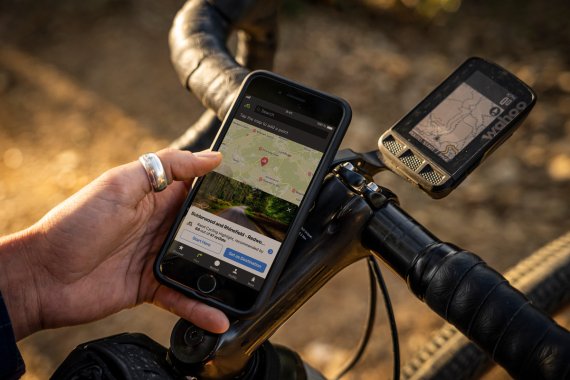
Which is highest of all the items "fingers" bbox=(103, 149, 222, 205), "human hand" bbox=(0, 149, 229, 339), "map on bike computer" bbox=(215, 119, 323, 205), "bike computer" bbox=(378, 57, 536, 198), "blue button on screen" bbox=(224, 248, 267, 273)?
"bike computer" bbox=(378, 57, 536, 198)

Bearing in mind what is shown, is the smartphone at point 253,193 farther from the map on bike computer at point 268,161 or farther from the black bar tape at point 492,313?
the black bar tape at point 492,313

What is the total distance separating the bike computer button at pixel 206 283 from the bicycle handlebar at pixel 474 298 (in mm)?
265

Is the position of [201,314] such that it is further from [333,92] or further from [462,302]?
[333,92]

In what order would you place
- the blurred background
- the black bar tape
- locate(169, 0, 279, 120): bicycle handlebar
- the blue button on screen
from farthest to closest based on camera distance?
1. the blurred background
2. locate(169, 0, 279, 120): bicycle handlebar
3. the blue button on screen
4. the black bar tape

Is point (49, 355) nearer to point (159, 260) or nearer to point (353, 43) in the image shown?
point (159, 260)

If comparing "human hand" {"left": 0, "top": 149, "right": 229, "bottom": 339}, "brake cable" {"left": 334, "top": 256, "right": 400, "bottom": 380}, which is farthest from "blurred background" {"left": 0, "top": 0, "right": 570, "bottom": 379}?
"human hand" {"left": 0, "top": 149, "right": 229, "bottom": 339}

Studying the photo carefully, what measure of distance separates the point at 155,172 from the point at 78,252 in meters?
0.21

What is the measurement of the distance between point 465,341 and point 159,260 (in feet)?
2.35

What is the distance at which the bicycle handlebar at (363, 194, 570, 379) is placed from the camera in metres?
0.69

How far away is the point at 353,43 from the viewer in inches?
115

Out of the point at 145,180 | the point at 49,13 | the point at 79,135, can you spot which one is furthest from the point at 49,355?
the point at 49,13

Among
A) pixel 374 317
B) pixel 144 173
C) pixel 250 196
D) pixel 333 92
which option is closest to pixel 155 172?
pixel 144 173

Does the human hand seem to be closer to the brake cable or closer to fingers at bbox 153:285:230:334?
fingers at bbox 153:285:230:334

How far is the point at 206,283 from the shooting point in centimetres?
89
